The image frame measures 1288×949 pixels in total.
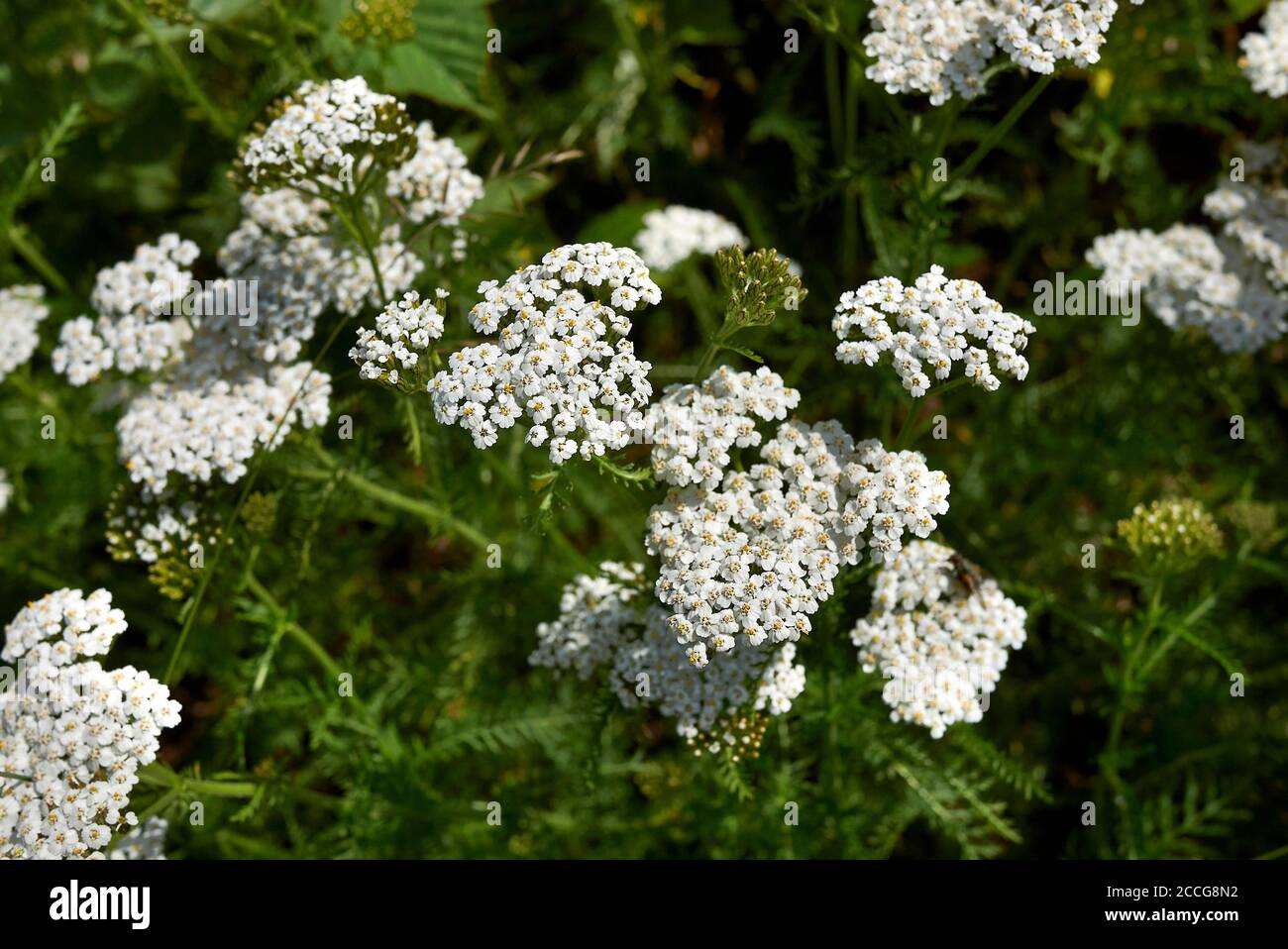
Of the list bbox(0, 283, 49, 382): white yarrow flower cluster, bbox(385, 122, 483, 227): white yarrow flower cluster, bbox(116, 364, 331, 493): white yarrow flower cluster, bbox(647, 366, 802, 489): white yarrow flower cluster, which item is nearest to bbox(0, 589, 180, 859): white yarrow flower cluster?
bbox(116, 364, 331, 493): white yarrow flower cluster

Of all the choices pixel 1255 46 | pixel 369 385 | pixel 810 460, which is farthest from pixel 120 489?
pixel 1255 46

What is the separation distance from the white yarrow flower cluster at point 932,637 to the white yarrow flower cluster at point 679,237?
260cm

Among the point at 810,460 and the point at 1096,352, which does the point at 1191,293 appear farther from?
the point at 810,460

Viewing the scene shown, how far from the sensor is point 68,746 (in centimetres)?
414

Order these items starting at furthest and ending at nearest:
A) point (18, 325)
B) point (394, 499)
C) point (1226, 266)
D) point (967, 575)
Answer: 1. point (1226, 266)
2. point (18, 325)
3. point (394, 499)
4. point (967, 575)

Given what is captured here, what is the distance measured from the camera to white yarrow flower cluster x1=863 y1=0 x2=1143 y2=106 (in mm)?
4410

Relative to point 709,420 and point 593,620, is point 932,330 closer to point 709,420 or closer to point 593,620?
point 709,420

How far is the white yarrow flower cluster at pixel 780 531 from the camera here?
395 cm

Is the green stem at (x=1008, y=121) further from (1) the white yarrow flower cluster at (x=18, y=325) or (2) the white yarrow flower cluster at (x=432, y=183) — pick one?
(1) the white yarrow flower cluster at (x=18, y=325)

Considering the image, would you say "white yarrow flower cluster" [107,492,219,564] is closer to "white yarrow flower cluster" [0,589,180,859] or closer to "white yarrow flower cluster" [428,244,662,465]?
"white yarrow flower cluster" [0,589,180,859]

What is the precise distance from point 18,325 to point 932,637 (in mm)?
4509
